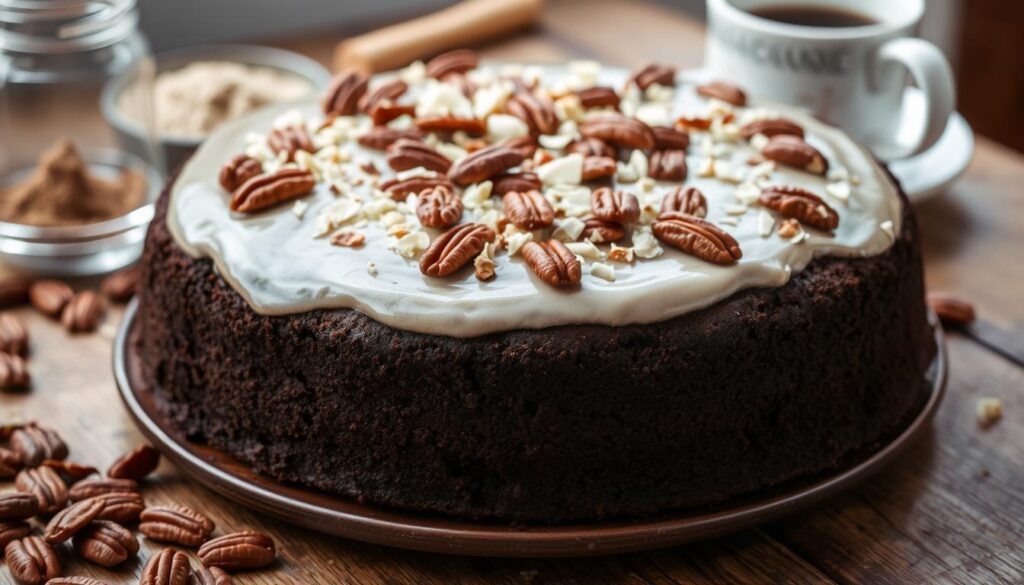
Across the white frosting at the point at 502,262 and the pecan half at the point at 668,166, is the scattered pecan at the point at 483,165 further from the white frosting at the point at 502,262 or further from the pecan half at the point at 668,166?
Result: the pecan half at the point at 668,166

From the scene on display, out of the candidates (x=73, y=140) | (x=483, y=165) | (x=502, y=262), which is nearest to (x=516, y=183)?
(x=483, y=165)

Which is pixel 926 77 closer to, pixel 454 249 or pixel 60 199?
pixel 454 249

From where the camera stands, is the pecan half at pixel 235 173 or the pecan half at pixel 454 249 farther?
the pecan half at pixel 235 173

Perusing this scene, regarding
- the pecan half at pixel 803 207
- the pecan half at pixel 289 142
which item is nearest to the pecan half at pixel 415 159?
the pecan half at pixel 289 142

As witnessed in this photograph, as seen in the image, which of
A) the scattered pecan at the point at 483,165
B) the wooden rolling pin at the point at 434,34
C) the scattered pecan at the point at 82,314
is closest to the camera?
the scattered pecan at the point at 483,165

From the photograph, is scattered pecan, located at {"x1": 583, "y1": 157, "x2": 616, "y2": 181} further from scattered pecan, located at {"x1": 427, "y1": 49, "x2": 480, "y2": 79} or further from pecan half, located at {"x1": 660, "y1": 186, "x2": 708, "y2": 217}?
scattered pecan, located at {"x1": 427, "y1": 49, "x2": 480, "y2": 79}

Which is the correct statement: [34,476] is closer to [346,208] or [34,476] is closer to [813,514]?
[346,208]
